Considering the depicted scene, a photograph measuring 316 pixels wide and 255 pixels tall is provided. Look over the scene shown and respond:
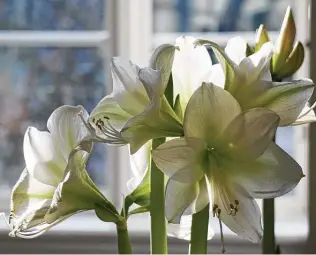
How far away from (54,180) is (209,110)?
208mm

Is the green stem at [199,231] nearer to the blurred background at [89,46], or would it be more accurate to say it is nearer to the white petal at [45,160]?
the white petal at [45,160]

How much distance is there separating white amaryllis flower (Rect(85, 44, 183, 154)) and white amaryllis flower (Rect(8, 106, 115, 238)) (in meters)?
0.03

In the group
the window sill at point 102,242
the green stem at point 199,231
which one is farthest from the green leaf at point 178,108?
the window sill at point 102,242

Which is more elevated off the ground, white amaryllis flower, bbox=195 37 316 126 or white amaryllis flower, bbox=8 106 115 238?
white amaryllis flower, bbox=195 37 316 126

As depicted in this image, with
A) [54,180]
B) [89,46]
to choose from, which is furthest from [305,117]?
[89,46]

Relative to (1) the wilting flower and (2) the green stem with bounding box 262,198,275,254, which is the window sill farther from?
(1) the wilting flower

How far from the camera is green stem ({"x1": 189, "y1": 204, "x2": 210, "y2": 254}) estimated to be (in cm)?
74

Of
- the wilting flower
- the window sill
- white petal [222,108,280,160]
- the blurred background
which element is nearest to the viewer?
white petal [222,108,280,160]

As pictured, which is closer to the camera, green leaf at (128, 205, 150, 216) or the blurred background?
green leaf at (128, 205, 150, 216)

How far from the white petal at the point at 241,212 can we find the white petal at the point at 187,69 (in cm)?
13

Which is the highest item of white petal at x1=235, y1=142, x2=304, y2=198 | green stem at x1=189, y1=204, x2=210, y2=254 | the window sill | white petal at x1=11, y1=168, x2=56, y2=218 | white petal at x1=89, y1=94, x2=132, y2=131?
white petal at x1=89, y1=94, x2=132, y2=131

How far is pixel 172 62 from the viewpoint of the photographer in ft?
2.30

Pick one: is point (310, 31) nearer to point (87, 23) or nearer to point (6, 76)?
point (87, 23)

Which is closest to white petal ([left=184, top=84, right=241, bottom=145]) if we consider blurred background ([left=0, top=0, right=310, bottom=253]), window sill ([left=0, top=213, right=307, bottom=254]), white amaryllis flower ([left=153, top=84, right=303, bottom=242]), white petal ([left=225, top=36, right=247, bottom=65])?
white amaryllis flower ([left=153, top=84, right=303, bottom=242])
